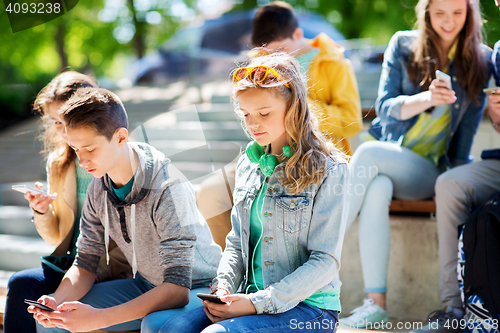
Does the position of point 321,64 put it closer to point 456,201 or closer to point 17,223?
point 456,201

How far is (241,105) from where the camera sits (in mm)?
1556

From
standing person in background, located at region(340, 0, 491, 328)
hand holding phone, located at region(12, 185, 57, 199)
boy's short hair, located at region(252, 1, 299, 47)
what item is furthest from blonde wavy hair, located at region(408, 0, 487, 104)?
hand holding phone, located at region(12, 185, 57, 199)

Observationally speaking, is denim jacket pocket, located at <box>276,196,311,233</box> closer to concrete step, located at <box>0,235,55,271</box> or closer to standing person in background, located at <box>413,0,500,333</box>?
standing person in background, located at <box>413,0,500,333</box>

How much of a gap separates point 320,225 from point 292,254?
0.14 m

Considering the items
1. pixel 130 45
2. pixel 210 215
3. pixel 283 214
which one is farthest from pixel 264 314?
pixel 130 45

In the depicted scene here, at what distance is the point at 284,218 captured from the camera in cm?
154

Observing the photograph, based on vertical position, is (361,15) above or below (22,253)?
above

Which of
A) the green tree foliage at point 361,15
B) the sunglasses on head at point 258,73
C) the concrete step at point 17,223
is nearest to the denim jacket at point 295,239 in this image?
the sunglasses on head at point 258,73

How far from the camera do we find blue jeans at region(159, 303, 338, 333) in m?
1.37

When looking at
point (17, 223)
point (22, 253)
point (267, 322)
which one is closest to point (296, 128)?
point (267, 322)

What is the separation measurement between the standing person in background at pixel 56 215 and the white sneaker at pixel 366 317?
100 centimetres

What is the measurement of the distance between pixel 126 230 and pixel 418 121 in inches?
62.0

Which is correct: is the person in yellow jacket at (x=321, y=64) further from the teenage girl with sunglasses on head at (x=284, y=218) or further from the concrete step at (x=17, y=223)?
the concrete step at (x=17, y=223)

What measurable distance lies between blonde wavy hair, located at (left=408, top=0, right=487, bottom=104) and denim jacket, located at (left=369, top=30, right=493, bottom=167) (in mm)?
36
